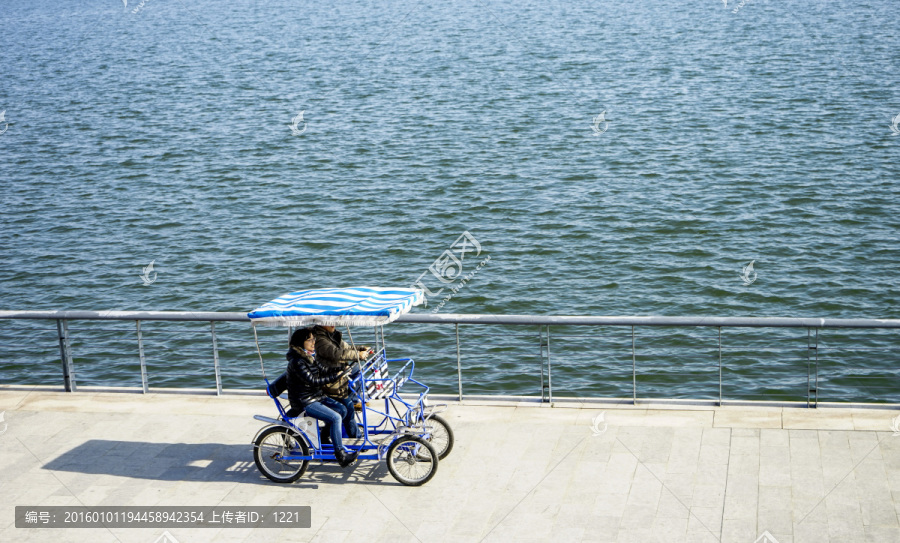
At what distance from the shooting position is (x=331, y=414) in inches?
442

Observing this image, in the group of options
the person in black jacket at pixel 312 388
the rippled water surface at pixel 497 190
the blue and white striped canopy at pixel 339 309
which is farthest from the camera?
the rippled water surface at pixel 497 190

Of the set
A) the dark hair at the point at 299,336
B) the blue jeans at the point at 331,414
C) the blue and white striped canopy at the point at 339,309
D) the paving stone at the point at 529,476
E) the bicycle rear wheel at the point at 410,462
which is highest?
the blue and white striped canopy at the point at 339,309

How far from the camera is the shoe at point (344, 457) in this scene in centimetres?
1130

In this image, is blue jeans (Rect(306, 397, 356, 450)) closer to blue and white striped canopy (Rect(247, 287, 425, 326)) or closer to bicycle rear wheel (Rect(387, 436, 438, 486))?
bicycle rear wheel (Rect(387, 436, 438, 486))

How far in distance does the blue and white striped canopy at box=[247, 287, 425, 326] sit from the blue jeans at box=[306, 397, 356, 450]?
0.95 m

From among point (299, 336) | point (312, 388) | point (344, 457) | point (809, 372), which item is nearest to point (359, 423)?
point (344, 457)

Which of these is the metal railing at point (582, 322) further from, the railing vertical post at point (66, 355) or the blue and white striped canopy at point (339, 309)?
the blue and white striped canopy at point (339, 309)

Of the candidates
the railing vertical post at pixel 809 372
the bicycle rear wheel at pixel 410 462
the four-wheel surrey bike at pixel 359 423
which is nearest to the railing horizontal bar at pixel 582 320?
the railing vertical post at pixel 809 372

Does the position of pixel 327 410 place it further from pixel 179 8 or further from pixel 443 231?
pixel 179 8

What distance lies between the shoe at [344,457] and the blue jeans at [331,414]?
0.20ft

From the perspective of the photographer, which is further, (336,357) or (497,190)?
(497,190)

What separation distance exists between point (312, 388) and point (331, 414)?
388 millimetres

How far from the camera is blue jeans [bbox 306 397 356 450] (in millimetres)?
11203

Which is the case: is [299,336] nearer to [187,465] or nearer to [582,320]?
[187,465]
